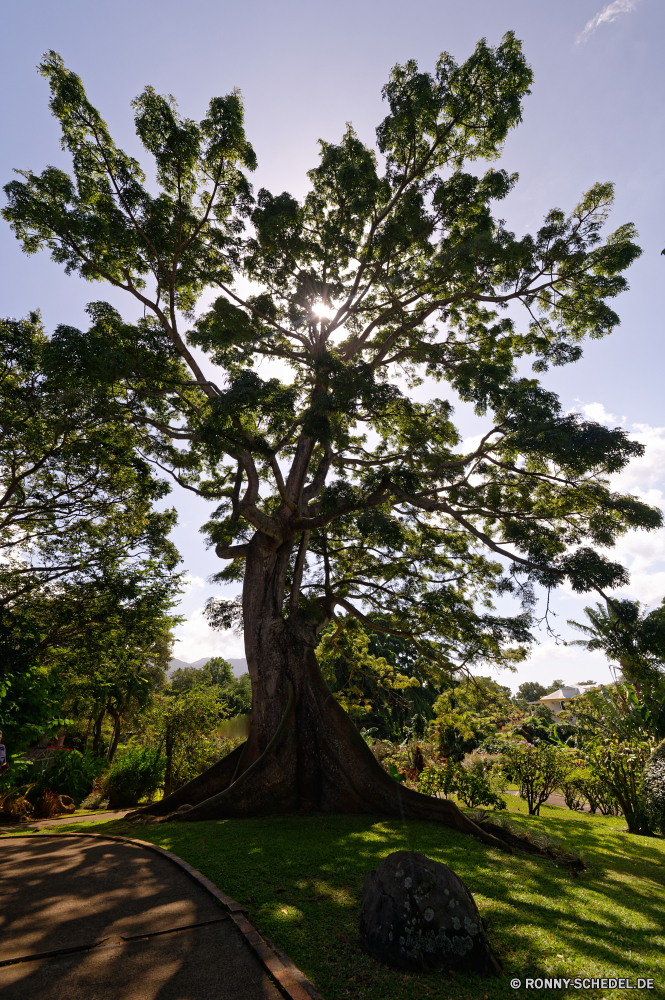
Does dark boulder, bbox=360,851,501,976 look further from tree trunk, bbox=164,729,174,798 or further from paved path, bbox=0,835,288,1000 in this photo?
tree trunk, bbox=164,729,174,798

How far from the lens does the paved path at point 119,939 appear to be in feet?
10.2

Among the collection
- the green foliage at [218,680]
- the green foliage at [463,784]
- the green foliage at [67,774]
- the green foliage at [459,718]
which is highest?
the green foliage at [218,680]

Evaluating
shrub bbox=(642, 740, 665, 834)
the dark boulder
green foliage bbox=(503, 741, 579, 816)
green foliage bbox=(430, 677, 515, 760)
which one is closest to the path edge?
the dark boulder

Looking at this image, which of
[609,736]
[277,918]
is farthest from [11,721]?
[609,736]

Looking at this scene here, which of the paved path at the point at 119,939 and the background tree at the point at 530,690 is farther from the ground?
the background tree at the point at 530,690

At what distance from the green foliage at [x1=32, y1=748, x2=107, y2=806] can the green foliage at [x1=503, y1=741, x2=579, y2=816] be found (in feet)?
43.7

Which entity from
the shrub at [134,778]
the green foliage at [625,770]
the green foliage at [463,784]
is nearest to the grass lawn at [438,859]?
the green foliage at [463,784]

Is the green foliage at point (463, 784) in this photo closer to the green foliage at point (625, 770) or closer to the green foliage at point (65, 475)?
the green foliage at point (625, 770)

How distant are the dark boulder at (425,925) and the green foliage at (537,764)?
9504mm

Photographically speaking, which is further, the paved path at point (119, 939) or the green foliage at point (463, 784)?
the green foliage at point (463, 784)

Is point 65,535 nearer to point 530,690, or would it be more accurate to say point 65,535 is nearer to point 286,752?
point 286,752

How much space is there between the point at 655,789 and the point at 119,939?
11.6m

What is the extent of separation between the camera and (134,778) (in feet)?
43.6

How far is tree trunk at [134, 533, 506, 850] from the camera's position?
8467 mm
